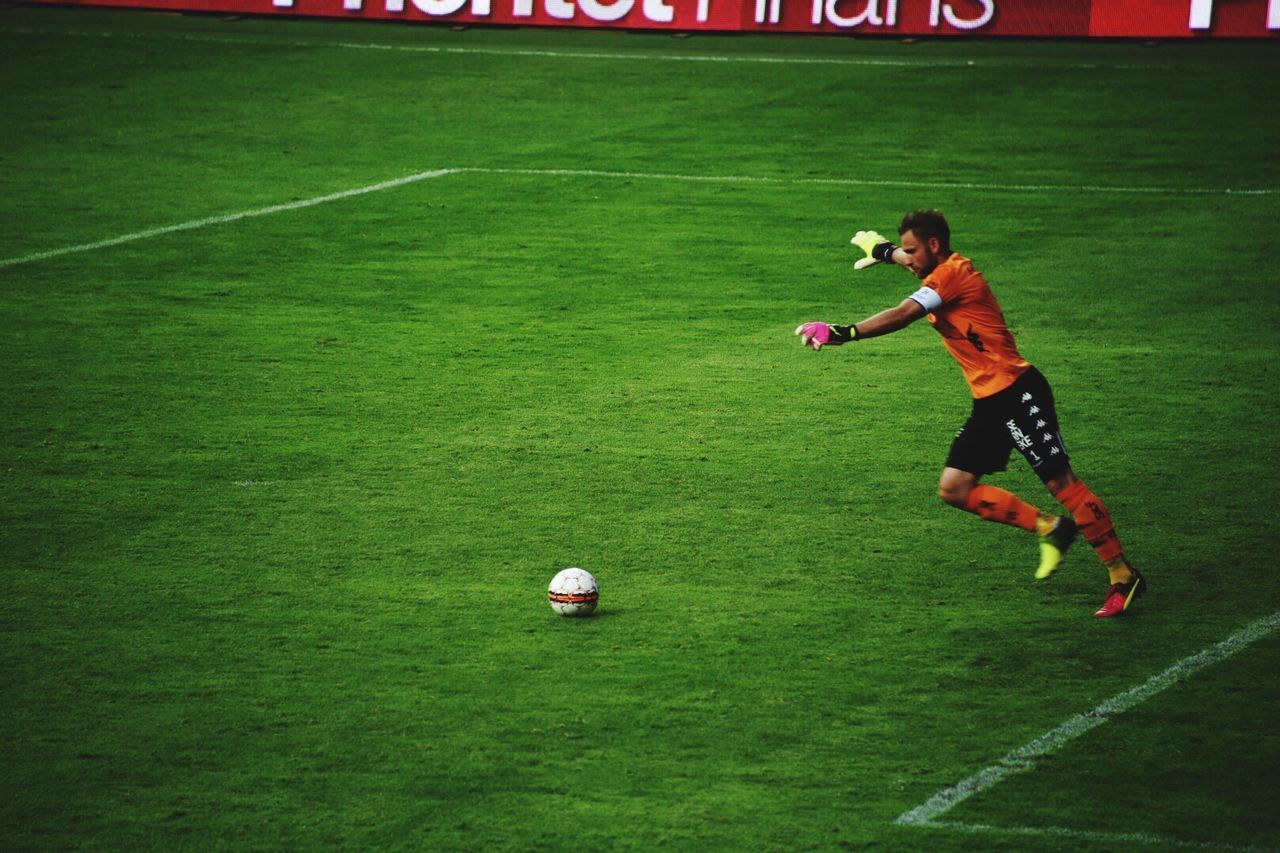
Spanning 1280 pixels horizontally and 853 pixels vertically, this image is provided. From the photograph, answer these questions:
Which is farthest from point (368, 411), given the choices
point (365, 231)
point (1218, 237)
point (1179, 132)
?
point (1179, 132)

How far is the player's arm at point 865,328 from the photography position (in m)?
7.93

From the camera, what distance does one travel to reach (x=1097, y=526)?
26.6 feet

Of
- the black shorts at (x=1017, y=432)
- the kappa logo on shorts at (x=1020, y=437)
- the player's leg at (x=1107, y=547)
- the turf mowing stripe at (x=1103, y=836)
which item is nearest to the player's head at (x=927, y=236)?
the black shorts at (x=1017, y=432)

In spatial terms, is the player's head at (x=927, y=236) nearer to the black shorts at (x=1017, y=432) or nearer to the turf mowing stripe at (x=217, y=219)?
the black shorts at (x=1017, y=432)

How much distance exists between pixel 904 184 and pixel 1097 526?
11.3 meters

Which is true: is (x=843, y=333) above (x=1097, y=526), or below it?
above

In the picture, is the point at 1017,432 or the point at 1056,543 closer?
the point at 1056,543

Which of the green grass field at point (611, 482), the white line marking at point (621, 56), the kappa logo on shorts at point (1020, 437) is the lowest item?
the green grass field at point (611, 482)

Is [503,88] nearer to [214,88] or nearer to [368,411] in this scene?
[214,88]

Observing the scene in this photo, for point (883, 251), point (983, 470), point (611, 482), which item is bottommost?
point (611, 482)

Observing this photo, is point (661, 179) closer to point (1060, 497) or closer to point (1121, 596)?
point (1060, 497)

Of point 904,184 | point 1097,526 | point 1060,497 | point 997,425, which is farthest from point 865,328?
point 904,184

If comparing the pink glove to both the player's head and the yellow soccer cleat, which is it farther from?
Result: the yellow soccer cleat

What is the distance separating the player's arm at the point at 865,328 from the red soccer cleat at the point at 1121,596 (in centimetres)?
154
